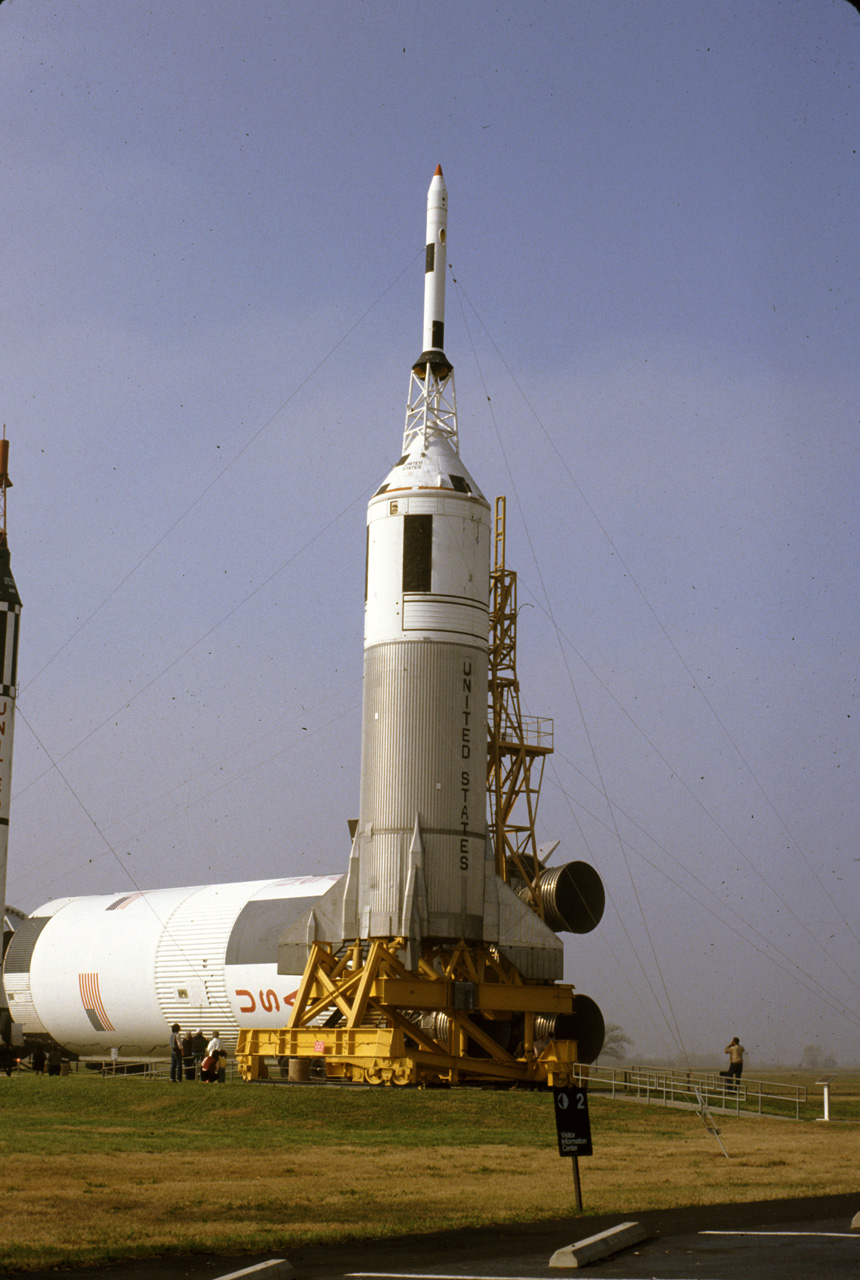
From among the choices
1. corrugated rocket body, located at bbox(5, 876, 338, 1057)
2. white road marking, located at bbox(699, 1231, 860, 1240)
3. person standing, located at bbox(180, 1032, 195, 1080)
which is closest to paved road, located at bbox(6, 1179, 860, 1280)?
white road marking, located at bbox(699, 1231, 860, 1240)

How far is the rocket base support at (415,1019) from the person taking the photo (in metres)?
28.8

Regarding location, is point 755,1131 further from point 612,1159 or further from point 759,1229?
point 759,1229

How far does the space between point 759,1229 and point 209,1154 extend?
8.43 metres

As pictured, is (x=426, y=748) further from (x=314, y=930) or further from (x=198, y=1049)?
(x=198, y=1049)

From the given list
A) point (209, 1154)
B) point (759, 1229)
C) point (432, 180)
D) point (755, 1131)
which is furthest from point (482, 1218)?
point (432, 180)

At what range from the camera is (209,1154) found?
18062 millimetres

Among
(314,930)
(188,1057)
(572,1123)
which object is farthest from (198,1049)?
(572,1123)

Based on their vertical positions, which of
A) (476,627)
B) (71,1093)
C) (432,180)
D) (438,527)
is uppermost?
(432,180)

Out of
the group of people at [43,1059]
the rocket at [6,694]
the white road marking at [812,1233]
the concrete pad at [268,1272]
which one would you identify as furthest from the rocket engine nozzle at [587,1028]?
the concrete pad at [268,1272]

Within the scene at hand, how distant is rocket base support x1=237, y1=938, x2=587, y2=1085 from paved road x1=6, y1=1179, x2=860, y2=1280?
53.5 ft

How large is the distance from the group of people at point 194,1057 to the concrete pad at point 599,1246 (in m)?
20.6

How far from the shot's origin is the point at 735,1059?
102ft

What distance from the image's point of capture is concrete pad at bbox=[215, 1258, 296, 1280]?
361 inches

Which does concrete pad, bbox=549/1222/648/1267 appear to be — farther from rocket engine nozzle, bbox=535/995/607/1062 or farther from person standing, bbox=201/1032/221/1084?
rocket engine nozzle, bbox=535/995/607/1062
